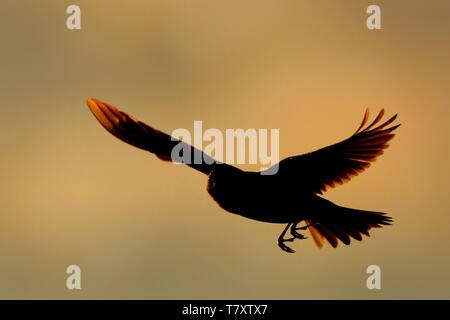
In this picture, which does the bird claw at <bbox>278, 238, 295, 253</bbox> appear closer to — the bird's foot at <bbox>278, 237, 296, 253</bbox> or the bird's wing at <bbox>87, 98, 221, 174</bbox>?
the bird's foot at <bbox>278, 237, 296, 253</bbox>

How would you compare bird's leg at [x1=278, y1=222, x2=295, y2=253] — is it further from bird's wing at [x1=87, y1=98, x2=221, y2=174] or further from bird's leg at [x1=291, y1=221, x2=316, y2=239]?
bird's wing at [x1=87, y1=98, x2=221, y2=174]

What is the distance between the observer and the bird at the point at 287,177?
1.88 m

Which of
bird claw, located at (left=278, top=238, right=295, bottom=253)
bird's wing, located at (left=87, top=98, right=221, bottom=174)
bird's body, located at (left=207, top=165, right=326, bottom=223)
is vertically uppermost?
bird's wing, located at (left=87, top=98, right=221, bottom=174)

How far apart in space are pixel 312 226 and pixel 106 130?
0.68 meters

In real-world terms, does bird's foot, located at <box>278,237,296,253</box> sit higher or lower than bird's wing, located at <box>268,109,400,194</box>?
lower

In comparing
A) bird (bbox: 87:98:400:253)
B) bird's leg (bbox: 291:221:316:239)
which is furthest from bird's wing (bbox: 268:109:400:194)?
bird's leg (bbox: 291:221:316:239)

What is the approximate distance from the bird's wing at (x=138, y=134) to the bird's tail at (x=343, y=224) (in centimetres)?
37

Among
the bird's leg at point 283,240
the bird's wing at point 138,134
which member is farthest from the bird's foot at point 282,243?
the bird's wing at point 138,134

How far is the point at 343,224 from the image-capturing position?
1965 millimetres

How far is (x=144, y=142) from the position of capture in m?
1.94

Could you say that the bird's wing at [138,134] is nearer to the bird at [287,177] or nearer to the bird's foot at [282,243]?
the bird at [287,177]

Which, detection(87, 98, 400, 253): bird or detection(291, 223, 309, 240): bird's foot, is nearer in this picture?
detection(87, 98, 400, 253): bird

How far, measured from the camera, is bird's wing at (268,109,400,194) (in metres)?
1.85

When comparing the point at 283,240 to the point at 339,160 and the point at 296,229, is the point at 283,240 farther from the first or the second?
the point at 339,160
